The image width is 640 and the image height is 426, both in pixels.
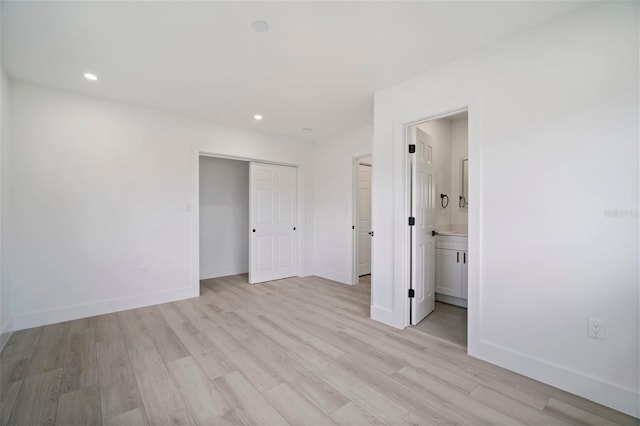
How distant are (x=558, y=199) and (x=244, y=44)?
261 centimetres

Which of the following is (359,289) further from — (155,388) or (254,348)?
(155,388)

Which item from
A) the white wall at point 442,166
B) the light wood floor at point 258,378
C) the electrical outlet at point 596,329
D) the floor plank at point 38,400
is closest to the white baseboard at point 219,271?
the light wood floor at point 258,378

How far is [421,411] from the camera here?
1.70m

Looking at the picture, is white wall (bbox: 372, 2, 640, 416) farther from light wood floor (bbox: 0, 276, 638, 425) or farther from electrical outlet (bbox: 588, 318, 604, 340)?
light wood floor (bbox: 0, 276, 638, 425)

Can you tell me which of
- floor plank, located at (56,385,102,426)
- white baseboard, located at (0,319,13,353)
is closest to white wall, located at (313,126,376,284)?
floor plank, located at (56,385,102,426)

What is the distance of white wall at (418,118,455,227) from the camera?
398cm

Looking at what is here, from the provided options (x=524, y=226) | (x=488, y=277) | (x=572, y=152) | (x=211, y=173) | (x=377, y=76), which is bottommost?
(x=488, y=277)

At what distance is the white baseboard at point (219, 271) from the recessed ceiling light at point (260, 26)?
4.16m

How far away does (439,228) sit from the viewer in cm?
408

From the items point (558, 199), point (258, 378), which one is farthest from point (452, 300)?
point (258, 378)

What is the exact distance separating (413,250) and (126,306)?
3.48 metres

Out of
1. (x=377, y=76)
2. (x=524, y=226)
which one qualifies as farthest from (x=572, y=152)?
(x=377, y=76)

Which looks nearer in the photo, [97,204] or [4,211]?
[4,211]

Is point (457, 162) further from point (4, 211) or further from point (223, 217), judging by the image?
point (4, 211)
